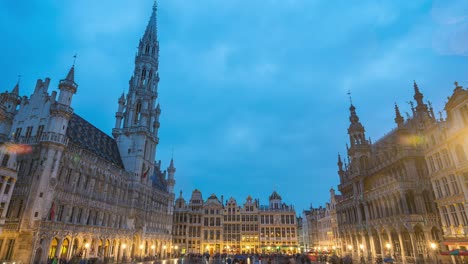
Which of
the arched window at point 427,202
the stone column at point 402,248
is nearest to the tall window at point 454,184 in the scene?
the arched window at point 427,202

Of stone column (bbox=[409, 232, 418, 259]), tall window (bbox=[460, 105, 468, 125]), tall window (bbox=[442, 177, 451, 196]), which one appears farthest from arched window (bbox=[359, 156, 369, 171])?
tall window (bbox=[460, 105, 468, 125])

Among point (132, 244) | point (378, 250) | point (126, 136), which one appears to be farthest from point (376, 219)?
point (126, 136)

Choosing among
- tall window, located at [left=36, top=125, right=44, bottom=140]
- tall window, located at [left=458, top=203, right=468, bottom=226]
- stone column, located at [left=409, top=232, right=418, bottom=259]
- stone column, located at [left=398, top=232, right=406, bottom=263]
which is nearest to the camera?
tall window, located at [left=458, top=203, right=468, bottom=226]

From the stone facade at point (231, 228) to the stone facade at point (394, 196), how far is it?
3186 centimetres

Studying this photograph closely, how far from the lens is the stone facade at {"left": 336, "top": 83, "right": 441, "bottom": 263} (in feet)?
113

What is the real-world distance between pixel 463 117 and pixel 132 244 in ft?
177

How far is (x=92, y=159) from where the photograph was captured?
42.5 meters

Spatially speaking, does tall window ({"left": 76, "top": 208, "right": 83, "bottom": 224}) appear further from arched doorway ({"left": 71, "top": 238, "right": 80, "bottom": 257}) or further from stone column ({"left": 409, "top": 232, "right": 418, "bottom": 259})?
stone column ({"left": 409, "top": 232, "right": 418, "bottom": 259})

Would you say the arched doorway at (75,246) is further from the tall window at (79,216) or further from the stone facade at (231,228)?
the stone facade at (231,228)

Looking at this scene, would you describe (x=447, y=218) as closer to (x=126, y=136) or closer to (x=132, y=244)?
(x=132, y=244)

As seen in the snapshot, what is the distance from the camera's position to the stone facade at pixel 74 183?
31.8 m

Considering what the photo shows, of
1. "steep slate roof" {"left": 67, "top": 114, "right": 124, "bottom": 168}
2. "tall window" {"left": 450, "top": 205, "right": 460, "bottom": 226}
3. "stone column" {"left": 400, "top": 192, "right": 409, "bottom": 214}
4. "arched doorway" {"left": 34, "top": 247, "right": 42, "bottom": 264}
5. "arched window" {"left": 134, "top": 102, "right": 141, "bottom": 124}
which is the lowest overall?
"arched doorway" {"left": 34, "top": 247, "right": 42, "bottom": 264}

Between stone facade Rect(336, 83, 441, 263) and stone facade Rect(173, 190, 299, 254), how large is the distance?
31.9m

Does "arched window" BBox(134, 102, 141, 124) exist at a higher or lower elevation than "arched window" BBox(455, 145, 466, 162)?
higher
